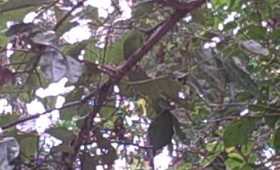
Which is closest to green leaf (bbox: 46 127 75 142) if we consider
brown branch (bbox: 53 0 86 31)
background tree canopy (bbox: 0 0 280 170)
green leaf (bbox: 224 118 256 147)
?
background tree canopy (bbox: 0 0 280 170)

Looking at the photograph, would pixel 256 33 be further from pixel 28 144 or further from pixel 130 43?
pixel 28 144

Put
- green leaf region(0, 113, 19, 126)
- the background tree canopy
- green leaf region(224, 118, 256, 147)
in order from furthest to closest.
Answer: green leaf region(224, 118, 256, 147), green leaf region(0, 113, 19, 126), the background tree canopy

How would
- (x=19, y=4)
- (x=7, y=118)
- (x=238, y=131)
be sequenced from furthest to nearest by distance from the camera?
(x=238, y=131) < (x=7, y=118) < (x=19, y=4)

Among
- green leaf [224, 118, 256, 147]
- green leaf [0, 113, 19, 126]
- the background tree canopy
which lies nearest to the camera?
the background tree canopy

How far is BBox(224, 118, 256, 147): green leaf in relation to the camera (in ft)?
3.66

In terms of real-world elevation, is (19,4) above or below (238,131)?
above

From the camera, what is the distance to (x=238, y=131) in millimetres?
1120

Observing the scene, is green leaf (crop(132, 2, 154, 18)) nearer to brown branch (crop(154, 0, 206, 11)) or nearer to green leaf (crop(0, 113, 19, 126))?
brown branch (crop(154, 0, 206, 11))

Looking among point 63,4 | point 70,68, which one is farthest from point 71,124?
point 70,68

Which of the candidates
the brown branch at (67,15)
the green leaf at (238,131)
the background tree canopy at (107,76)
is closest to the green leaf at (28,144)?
the background tree canopy at (107,76)

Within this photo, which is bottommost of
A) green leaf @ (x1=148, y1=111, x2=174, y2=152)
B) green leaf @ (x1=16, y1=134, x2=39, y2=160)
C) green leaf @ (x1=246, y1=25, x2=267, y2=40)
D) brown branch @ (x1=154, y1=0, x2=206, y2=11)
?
green leaf @ (x1=148, y1=111, x2=174, y2=152)

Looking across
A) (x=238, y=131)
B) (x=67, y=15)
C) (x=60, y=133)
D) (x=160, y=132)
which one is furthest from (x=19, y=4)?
(x=238, y=131)

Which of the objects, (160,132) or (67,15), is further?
(160,132)

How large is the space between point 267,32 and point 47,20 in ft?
1.55
